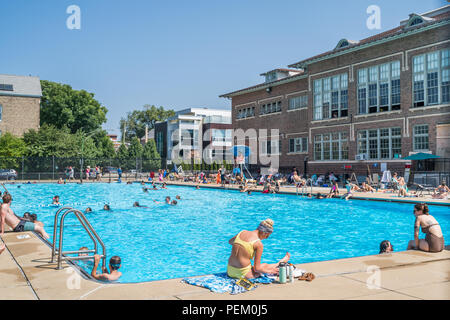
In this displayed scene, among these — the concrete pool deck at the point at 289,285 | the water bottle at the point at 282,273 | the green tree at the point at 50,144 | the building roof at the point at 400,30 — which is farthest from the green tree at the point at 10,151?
the water bottle at the point at 282,273

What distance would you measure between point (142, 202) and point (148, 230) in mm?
9607

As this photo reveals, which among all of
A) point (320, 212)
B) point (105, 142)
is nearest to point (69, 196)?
point (320, 212)

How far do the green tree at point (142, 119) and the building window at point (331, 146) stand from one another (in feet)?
219

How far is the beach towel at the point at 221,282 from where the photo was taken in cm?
547

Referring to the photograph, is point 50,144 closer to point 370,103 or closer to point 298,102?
point 298,102

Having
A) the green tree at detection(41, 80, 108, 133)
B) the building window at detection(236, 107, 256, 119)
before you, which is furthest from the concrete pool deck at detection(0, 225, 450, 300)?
the green tree at detection(41, 80, 108, 133)

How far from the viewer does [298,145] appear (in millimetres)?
40719

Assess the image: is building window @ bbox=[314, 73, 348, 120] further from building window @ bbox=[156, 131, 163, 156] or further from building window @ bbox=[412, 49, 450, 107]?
building window @ bbox=[156, 131, 163, 156]

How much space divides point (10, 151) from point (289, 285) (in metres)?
45.5

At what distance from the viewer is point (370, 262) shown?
7.33 meters

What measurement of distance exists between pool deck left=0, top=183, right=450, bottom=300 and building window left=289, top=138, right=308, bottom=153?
32762 mm

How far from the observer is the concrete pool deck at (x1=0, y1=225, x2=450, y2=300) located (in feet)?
17.0

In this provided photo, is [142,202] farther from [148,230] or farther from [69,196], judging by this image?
[148,230]

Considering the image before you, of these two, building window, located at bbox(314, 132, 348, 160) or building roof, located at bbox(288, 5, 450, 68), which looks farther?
building window, located at bbox(314, 132, 348, 160)
